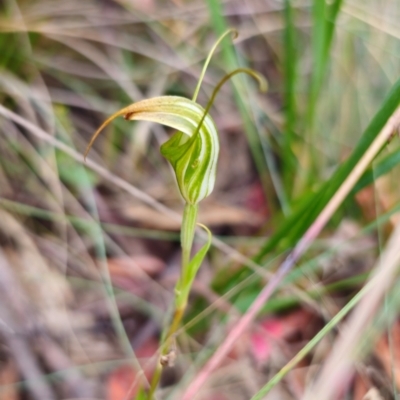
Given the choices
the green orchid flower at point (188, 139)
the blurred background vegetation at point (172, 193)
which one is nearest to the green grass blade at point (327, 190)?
the blurred background vegetation at point (172, 193)

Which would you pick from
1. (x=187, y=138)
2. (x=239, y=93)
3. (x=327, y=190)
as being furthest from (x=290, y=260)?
(x=239, y=93)

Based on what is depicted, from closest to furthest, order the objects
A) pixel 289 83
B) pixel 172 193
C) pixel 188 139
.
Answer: pixel 188 139 < pixel 289 83 < pixel 172 193

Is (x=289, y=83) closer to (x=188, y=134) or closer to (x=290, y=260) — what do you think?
(x=290, y=260)

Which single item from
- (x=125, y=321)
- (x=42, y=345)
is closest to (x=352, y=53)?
(x=125, y=321)

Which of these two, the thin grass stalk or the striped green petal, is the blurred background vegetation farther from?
Answer: the striped green petal

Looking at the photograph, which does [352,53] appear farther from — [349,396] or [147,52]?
[349,396]

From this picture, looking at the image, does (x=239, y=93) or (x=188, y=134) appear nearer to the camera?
(x=188, y=134)

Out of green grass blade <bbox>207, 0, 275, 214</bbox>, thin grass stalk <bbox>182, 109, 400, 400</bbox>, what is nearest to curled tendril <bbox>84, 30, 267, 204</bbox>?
thin grass stalk <bbox>182, 109, 400, 400</bbox>

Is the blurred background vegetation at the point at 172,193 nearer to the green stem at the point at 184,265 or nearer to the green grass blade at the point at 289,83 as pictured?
the green grass blade at the point at 289,83
